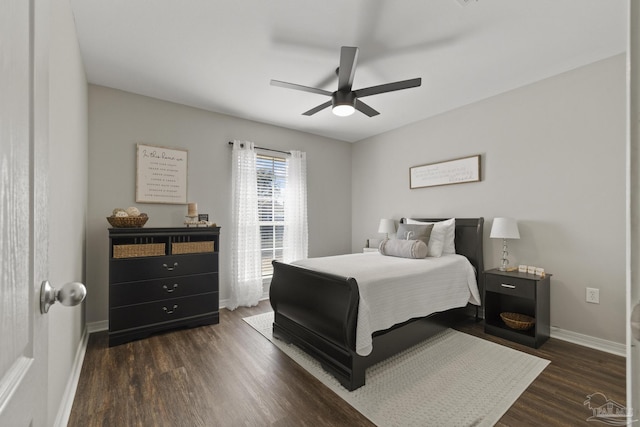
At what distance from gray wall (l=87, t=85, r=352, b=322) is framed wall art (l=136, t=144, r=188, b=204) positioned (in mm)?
69

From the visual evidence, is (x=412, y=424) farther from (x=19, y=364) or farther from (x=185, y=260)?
(x=185, y=260)

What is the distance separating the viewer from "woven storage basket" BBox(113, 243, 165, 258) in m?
2.75

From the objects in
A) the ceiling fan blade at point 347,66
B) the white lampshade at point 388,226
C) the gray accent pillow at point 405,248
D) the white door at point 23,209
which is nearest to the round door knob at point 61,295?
the white door at point 23,209

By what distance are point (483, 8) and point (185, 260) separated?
336 centimetres

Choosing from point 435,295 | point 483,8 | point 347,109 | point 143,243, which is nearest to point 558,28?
point 483,8

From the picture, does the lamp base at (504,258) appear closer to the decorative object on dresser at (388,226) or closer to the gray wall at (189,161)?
the decorative object on dresser at (388,226)

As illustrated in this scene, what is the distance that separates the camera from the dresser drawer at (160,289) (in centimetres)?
273

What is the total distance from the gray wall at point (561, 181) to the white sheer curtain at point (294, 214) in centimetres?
194

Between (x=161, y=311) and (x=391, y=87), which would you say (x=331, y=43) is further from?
(x=161, y=311)

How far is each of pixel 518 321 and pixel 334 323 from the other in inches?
76.1

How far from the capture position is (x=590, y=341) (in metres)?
2.67

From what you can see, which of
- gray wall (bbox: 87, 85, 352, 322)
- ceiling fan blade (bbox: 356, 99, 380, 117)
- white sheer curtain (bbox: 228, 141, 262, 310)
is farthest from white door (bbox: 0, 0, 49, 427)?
white sheer curtain (bbox: 228, 141, 262, 310)

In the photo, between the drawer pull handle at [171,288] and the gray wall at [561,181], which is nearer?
the gray wall at [561,181]

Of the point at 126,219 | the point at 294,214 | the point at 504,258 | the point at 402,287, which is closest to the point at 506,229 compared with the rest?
the point at 504,258
